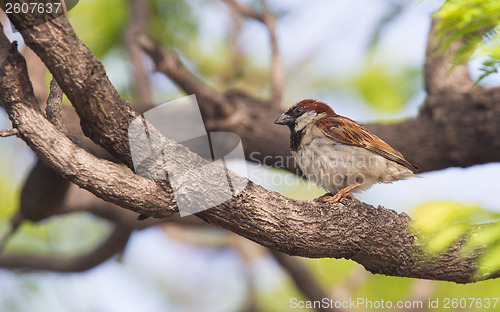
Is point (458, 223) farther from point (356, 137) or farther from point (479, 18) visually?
point (356, 137)

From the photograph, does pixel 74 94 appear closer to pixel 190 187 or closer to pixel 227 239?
pixel 190 187

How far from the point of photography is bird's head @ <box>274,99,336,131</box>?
150 inches

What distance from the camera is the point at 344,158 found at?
3.38 m

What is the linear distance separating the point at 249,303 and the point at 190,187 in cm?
347

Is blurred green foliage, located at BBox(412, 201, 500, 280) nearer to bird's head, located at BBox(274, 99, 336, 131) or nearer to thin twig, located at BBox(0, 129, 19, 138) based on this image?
thin twig, located at BBox(0, 129, 19, 138)

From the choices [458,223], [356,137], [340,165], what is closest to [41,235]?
[340,165]

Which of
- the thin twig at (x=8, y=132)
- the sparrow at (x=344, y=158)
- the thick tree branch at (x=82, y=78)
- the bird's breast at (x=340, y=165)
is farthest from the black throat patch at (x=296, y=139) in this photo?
the thin twig at (x=8, y=132)

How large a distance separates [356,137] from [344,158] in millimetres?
189

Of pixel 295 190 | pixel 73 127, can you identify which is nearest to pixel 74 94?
pixel 73 127

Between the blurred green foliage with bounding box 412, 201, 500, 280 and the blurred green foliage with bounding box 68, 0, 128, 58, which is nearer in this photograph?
the blurred green foliage with bounding box 412, 201, 500, 280

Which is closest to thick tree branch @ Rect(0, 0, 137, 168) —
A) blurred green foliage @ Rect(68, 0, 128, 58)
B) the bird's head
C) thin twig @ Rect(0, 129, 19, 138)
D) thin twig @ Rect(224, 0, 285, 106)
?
thin twig @ Rect(0, 129, 19, 138)

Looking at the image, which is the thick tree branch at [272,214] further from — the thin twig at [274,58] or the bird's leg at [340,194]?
the thin twig at [274,58]

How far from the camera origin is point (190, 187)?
7.86 feet

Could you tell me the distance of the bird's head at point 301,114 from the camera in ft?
12.5
